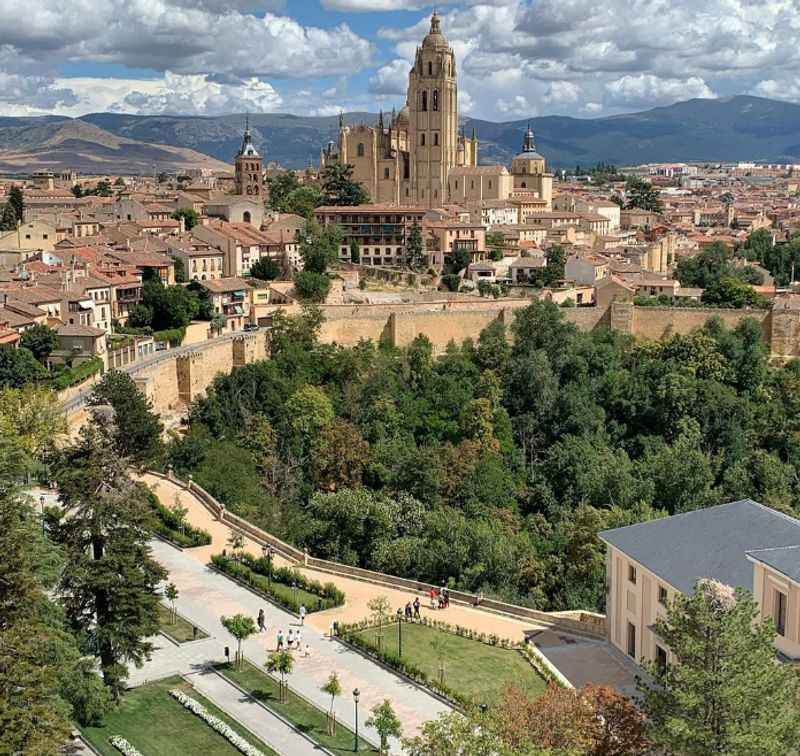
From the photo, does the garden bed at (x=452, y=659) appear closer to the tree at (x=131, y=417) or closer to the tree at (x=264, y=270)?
the tree at (x=131, y=417)

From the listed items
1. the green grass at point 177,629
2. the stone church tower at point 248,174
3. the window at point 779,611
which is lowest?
the green grass at point 177,629

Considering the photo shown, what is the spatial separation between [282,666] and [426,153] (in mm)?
53223

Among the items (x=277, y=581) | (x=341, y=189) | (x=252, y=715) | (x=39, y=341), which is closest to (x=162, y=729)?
(x=252, y=715)

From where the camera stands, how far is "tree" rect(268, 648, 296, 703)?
50.5 ft

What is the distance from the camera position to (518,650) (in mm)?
17609

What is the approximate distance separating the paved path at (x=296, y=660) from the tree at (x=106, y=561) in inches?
55.9

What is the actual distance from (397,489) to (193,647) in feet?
44.3

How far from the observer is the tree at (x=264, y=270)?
149 feet

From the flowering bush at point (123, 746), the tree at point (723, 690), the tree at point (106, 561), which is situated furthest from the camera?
the tree at point (106, 561)

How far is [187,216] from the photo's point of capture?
179 ft

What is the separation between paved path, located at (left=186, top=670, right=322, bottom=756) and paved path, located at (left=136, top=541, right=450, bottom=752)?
0.25 meters

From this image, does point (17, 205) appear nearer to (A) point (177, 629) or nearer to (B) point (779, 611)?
(A) point (177, 629)

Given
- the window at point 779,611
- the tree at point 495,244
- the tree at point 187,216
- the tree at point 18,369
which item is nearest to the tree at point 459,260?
the tree at point 495,244

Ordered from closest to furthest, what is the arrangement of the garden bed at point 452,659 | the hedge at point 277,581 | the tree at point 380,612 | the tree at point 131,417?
1. the garden bed at point 452,659
2. the tree at point 380,612
3. the hedge at point 277,581
4. the tree at point 131,417
